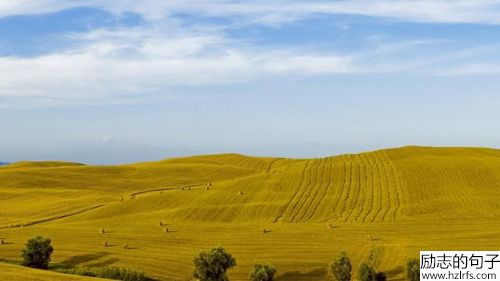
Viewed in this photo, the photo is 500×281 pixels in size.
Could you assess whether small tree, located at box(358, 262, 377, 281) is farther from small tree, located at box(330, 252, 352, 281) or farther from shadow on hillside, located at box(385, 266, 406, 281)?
shadow on hillside, located at box(385, 266, 406, 281)

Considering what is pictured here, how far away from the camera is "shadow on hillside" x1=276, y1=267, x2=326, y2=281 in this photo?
2000 inches

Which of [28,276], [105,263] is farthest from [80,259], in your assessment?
[28,276]

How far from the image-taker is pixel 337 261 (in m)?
48.9

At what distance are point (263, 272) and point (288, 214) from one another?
82.5 ft

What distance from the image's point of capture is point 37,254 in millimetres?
53188

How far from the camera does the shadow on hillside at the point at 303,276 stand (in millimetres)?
50812

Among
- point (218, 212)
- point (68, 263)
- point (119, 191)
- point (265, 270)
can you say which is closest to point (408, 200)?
point (218, 212)

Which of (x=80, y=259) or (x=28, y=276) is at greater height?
(x=80, y=259)

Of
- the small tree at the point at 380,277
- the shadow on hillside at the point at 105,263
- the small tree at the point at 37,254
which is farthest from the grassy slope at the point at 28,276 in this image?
the small tree at the point at 380,277

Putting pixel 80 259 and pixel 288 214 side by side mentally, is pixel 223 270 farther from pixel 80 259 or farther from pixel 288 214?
pixel 288 214

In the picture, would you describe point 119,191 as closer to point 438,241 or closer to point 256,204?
point 256,204

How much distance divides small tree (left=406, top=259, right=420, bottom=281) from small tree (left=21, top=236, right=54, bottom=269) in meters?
30.6

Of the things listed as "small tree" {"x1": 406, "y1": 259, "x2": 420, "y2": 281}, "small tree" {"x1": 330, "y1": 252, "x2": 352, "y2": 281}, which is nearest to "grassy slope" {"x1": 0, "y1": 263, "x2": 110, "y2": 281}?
"small tree" {"x1": 330, "y1": 252, "x2": 352, "y2": 281}

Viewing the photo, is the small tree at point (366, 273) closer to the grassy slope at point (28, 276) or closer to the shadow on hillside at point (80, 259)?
the grassy slope at point (28, 276)
